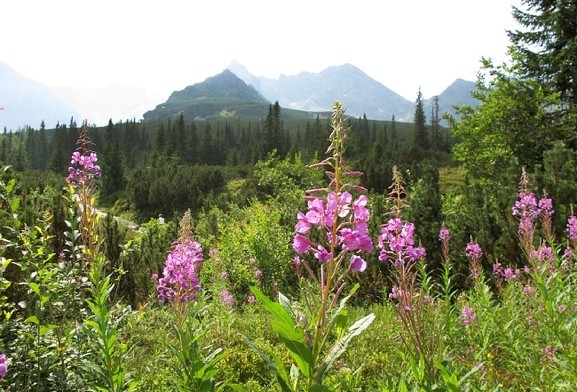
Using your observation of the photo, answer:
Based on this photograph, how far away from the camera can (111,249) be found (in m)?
8.93

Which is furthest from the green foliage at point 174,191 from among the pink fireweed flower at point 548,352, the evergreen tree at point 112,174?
the pink fireweed flower at point 548,352

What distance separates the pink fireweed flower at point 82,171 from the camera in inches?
142

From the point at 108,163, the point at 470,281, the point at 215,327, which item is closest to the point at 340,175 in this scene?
the point at 215,327

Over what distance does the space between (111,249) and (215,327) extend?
4410 millimetres

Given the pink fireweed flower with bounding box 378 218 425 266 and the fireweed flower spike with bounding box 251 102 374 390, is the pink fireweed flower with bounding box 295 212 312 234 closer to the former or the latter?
the fireweed flower spike with bounding box 251 102 374 390

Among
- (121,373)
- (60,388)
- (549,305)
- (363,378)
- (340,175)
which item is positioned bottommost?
(363,378)

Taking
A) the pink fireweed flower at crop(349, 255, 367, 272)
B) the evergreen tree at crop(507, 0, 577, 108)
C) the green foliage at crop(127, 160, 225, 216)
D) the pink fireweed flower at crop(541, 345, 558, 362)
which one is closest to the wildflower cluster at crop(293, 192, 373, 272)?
the pink fireweed flower at crop(349, 255, 367, 272)

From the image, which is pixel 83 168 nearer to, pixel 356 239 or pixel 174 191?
pixel 356 239

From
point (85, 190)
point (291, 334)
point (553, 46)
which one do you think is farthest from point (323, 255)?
point (553, 46)

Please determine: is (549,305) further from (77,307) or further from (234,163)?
(234,163)

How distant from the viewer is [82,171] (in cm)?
A: 362

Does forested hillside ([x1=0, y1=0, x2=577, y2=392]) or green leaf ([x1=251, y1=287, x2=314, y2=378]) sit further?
forested hillside ([x1=0, y1=0, x2=577, y2=392])

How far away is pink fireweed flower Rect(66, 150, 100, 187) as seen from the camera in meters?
3.60

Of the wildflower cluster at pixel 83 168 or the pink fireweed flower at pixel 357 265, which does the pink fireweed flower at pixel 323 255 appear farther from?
the wildflower cluster at pixel 83 168
